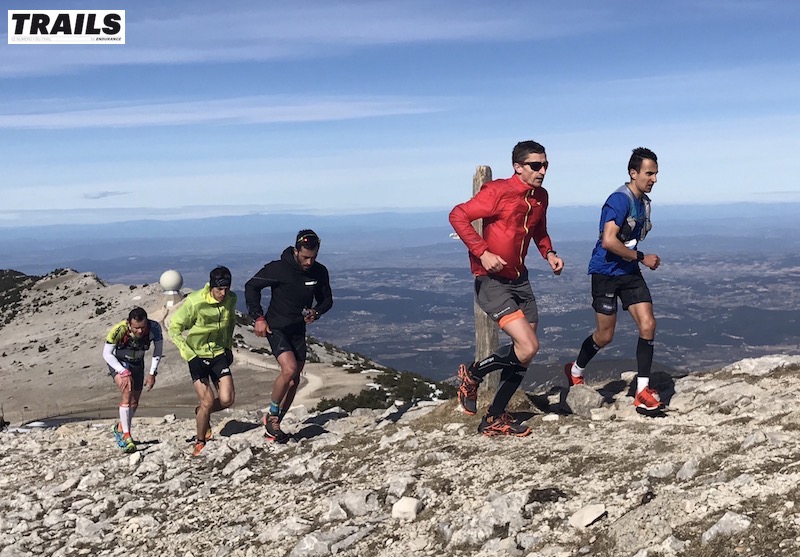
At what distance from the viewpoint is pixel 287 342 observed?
9.08 m

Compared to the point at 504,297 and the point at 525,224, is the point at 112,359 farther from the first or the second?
the point at 525,224

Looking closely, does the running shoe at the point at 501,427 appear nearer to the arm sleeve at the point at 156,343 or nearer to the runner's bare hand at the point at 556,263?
the runner's bare hand at the point at 556,263

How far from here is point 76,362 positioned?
113 feet

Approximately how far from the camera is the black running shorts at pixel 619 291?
308 inches

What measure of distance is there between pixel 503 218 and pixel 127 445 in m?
6.44

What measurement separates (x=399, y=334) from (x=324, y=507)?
180692 mm

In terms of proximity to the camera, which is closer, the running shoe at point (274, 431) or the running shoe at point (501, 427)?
the running shoe at point (501, 427)

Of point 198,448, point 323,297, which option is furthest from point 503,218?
point 198,448

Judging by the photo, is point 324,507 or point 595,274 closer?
point 324,507

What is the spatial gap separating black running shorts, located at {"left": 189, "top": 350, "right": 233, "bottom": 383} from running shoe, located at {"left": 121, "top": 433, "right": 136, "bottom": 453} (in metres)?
1.53

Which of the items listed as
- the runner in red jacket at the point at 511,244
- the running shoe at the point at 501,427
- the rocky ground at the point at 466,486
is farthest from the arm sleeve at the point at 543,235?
the rocky ground at the point at 466,486

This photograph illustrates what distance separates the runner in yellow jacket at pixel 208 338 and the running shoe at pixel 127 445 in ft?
3.42

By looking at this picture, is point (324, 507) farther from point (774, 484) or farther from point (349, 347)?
point (349, 347)

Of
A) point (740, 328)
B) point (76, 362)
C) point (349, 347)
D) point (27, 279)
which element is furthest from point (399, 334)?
point (76, 362)
